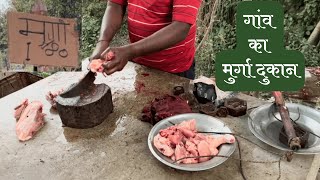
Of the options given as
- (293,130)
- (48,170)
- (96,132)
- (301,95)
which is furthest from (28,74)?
(301,95)

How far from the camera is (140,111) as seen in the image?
2471 mm

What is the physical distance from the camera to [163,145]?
1953 millimetres

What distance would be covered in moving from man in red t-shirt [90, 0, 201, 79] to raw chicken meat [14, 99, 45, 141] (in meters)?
0.59

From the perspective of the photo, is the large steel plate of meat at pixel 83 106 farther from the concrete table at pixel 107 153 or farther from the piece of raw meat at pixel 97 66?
the piece of raw meat at pixel 97 66

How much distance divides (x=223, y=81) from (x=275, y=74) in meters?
0.36

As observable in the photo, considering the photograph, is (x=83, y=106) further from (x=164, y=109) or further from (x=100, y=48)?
(x=100, y=48)

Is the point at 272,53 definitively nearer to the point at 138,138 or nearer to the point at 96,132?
the point at 138,138

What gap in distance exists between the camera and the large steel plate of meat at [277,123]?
6.70 ft

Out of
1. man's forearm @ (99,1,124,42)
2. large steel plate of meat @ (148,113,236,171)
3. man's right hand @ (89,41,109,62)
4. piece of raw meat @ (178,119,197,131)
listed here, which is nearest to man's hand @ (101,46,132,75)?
man's right hand @ (89,41,109,62)

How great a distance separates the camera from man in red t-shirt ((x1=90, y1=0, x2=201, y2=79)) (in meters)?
2.45

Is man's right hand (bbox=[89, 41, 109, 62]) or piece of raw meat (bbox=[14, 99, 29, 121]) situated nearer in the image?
piece of raw meat (bbox=[14, 99, 29, 121])

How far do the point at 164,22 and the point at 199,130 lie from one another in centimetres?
105

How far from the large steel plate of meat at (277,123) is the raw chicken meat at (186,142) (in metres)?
0.25

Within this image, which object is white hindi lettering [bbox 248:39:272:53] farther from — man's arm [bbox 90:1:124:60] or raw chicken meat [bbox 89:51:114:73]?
man's arm [bbox 90:1:124:60]
